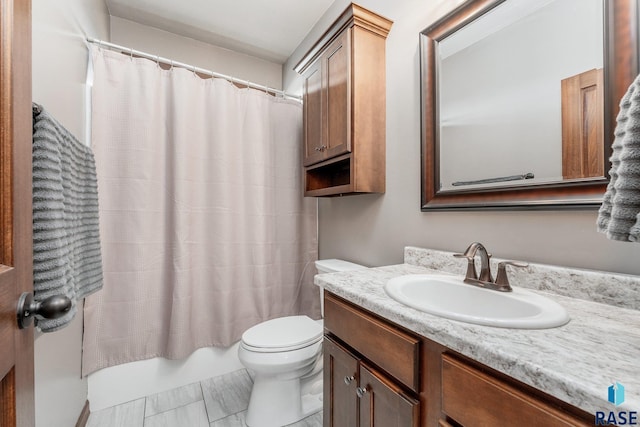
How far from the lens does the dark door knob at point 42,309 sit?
49cm

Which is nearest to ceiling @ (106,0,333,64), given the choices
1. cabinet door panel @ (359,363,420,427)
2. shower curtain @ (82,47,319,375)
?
shower curtain @ (82,47,319,375)

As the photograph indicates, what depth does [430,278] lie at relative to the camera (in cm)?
100

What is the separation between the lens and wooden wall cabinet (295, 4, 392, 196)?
1395 mm

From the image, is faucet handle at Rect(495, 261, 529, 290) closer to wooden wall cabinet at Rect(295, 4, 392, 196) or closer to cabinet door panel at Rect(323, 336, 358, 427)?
cabinet door panel at Rect(323, 336, 358, 427)

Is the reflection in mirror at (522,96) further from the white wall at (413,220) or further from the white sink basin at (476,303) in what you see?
the white sink basin at (476,303)

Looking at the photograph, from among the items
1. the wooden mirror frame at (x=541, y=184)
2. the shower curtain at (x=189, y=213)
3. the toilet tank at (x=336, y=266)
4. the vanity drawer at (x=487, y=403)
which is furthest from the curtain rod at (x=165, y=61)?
the vanity drawer at (x=487, y=403)

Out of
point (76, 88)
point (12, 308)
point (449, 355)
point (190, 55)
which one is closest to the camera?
point (12, 308)

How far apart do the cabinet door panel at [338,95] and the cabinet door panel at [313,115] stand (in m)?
0.09

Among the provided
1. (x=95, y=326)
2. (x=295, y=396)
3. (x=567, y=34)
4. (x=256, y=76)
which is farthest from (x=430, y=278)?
(x=256, y=76)

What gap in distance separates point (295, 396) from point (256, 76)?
2.46 m

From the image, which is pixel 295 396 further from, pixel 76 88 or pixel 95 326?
pixel 76 88

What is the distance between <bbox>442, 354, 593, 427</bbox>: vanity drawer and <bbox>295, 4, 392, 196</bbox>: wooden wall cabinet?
970 millimetres

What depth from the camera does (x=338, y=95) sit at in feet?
4.83

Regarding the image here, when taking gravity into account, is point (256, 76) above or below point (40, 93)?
above
